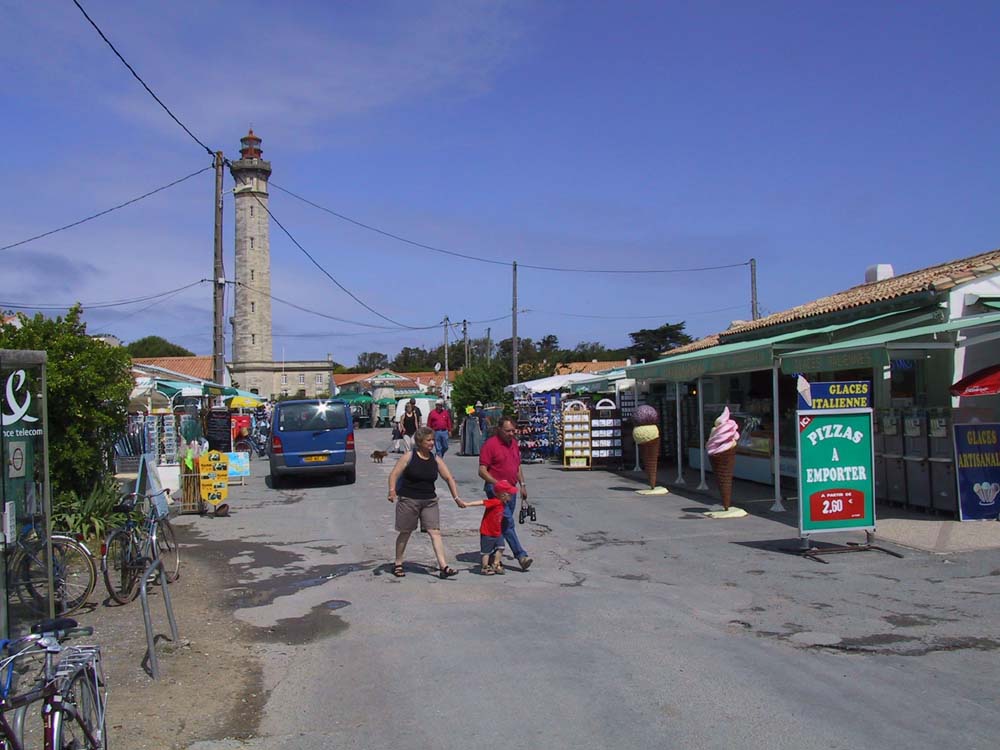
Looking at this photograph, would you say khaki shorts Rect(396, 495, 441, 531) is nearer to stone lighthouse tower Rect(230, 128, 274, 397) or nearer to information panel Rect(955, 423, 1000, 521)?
information panel Rect(955, 423, 1000, 521)

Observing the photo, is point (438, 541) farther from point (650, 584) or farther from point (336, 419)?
point (336, 419)

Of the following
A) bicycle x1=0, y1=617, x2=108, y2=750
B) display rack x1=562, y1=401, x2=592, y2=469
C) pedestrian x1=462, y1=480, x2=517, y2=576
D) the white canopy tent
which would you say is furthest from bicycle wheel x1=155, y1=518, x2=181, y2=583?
the white canopy tent

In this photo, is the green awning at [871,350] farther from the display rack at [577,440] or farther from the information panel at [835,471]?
the display rack at [577,440]

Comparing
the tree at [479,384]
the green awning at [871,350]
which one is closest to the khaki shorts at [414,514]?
the green awning at [871,350]

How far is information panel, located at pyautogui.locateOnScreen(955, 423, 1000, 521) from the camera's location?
430 inches

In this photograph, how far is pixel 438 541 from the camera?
8727mm

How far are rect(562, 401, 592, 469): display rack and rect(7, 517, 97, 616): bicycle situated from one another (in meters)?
13.8

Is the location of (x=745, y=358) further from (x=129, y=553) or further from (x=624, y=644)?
(x=129, y=553)

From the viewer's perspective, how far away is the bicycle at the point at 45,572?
21.2 feet

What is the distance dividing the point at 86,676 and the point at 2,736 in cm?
49

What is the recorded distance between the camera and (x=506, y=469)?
923cm

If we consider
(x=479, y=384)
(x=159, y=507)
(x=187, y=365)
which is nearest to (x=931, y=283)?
(x=159, y=507)

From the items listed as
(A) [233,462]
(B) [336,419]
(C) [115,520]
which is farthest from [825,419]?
(A) [233,462]

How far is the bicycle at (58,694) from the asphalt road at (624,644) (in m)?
0.86
